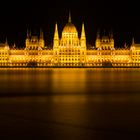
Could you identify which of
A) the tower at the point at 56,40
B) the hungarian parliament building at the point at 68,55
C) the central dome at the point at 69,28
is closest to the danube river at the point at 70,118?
the hungarian parliament building at the point at 68,55

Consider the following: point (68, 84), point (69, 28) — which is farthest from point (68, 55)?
point (68, 84)

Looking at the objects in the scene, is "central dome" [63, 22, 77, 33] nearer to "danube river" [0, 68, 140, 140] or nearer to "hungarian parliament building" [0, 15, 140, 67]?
"hungarian parliament building" [0, 15, 140, 67]

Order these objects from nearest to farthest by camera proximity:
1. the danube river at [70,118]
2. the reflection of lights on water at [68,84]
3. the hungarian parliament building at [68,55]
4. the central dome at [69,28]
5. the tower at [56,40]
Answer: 1. the danube river at [70,118]
2. the reflection of lights on water at [68,84]
3. the hungarian parliament building at [68,55]
4. the tower at [56,40]
5. the central dome at [69,28]

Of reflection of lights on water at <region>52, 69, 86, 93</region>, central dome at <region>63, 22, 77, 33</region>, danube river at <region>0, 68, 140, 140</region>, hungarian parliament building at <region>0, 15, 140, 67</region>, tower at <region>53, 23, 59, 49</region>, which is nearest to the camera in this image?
danube river at <region>0, 68, 140, 140</region>

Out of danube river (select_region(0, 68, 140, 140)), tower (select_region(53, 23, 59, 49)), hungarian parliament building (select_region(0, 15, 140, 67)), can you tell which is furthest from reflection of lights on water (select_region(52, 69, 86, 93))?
tower (select_region(53, 23, 59, 49))

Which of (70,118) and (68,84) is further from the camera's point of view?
(68,84)

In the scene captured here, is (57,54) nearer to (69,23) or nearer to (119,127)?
(69,23)

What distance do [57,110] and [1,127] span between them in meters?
6.02

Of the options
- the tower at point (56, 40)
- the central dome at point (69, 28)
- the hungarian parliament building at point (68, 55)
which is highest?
the central dome at point (69, 28)

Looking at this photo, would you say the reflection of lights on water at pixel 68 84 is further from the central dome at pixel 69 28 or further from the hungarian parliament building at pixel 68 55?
the central dome at pixel 69 28

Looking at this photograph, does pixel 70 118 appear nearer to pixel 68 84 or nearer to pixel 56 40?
pixel 68 84

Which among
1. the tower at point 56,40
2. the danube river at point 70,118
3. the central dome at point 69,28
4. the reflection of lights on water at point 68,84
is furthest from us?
the central dome at point 69,28

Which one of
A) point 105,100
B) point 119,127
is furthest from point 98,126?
point 105,100

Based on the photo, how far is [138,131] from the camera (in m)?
18.5
